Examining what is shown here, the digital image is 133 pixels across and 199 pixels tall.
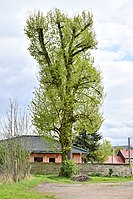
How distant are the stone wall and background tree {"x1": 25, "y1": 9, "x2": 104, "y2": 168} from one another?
6672 mm

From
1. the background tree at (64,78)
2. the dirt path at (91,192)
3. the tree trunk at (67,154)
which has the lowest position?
the dirt path at (91,192)

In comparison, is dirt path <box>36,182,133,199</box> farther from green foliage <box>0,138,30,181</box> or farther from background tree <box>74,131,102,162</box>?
background tree <box>74,131,102,162</box>

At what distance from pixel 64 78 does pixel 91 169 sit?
11367 millimetres

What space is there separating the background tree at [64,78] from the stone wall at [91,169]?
21.9ft

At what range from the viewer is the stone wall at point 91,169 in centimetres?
3869

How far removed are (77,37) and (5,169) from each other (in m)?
15.1

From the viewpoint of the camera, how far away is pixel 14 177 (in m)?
21.1

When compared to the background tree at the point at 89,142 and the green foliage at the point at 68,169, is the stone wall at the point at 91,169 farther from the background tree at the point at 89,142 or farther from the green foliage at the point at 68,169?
the background tree at the point at 89,142

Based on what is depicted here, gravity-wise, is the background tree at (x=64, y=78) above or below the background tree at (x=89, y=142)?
above

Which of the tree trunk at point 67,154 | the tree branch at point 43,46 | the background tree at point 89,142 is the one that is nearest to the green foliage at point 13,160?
the tree trunk at point 67,154

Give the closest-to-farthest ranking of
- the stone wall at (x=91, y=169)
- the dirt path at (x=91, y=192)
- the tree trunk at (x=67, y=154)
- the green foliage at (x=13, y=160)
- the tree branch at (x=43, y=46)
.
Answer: the dirt path at (x=91, y=192) < the green foliage at (x=13, y=160) < the tree trunk at (x=67, y=154) < the tree branch at (x=43, y=46) < the stone wall at (x=91, y=169)

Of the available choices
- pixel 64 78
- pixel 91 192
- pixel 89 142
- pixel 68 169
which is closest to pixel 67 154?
pixel 68 169

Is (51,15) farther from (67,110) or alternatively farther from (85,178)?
(85,178)

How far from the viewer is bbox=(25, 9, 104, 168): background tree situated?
31.9m
